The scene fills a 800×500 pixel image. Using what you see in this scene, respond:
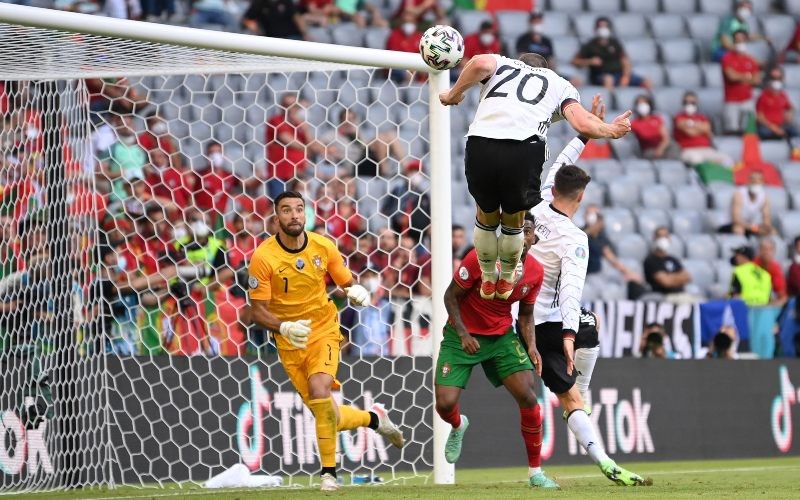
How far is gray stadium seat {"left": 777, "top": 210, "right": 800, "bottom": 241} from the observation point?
18812 millimetres

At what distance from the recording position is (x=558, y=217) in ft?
31.0

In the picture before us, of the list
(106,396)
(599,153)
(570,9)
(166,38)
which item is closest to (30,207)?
(106,396)

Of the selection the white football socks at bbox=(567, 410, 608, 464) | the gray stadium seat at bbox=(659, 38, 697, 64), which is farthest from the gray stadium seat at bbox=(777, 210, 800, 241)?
the white football socks at bbox=(567, 410, 608, 464)

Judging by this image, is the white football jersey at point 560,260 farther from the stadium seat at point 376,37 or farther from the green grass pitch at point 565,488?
the stadium seat at point 376,37

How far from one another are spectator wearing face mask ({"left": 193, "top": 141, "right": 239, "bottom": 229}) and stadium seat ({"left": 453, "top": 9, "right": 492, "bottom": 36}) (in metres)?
6.20

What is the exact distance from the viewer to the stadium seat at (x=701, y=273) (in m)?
17.7

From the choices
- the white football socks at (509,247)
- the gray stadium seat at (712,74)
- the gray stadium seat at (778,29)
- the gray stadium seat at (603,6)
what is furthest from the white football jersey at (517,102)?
the gray stadium seat at (778,29)

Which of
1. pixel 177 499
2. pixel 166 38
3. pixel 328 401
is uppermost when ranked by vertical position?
pixel 166 38

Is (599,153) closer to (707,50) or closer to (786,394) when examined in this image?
(707,50)

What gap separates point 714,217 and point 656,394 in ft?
18.3

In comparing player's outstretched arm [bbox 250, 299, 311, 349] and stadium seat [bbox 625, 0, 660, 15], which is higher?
stadium seat [bbox 625, 0, 660, 15]

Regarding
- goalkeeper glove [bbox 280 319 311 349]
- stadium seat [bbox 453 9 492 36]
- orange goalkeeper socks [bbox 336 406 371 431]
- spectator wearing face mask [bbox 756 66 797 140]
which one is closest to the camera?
goalkeeper glove [bbox 280 319 311 349]

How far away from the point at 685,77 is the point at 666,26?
1202mm

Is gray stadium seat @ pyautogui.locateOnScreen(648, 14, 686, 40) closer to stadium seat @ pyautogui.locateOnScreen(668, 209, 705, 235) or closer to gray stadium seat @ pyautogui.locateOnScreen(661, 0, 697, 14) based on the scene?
gray stadium seat @ pyautogui.locateOnScreen(661, 0, 697, 14)
